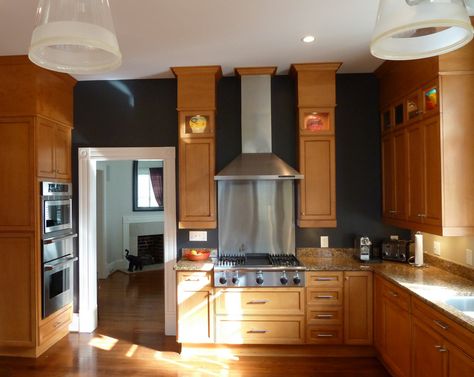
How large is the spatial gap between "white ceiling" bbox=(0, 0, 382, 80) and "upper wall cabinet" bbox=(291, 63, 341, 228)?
24 cm

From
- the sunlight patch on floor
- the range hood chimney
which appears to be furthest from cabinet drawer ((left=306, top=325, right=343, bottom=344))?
the sunlight patch on floor

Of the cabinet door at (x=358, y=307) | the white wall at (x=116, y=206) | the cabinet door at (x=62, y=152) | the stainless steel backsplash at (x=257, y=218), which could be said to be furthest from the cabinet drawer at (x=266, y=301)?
the white wall at (x=116, y=206)

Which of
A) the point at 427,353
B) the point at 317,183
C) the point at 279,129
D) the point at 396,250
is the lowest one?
the point at 427,353

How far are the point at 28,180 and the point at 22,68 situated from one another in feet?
3.56

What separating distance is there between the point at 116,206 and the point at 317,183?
15.0 feet

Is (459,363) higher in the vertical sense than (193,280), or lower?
lower

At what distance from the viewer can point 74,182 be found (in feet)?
12.7

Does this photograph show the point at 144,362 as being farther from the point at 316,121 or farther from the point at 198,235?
the point at 316,121

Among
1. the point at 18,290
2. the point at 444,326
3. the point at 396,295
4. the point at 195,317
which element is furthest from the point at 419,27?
the point at 18,290

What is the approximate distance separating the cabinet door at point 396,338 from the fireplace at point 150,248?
503cm

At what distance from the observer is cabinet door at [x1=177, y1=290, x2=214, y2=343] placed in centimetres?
317

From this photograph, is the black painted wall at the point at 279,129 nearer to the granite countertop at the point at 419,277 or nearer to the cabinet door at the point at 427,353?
the granite countertop at the point at 419,277

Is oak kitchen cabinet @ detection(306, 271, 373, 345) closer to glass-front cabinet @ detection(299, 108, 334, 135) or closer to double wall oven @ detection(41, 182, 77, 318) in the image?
glass-front cabinet @ detection(299, 108, 334, 135)

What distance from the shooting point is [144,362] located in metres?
3.13
